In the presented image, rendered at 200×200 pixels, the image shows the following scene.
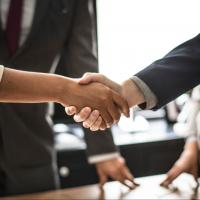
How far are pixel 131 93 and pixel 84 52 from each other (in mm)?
260

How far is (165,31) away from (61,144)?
3.07 ft

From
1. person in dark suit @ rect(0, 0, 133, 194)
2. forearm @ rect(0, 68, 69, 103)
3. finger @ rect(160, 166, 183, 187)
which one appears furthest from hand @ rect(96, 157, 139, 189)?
forearm @ rect(0, 68, 69, 103)

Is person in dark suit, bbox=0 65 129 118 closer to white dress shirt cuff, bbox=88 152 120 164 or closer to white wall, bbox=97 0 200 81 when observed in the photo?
white dress shirt cuff, bbox=88 152 120 164

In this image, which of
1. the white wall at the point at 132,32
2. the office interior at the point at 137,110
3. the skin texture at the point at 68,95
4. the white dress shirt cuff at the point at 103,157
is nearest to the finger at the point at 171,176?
the skin texture at the point at 68,95

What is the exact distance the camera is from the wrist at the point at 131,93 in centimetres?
120

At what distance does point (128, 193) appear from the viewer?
109 cm

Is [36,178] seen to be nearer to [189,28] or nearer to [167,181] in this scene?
[167,181]

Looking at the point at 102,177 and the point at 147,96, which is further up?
the point at 147,96

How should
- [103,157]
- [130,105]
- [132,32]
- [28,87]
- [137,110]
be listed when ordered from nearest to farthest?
[28,87] → [130,105] → [103,157] → [137,110] → [132,32]

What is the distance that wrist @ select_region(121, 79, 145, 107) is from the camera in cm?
120

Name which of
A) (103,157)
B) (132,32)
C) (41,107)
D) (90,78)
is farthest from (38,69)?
(132,32)

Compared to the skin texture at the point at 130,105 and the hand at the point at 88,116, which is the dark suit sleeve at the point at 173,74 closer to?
the skin texture at the point at 130,105

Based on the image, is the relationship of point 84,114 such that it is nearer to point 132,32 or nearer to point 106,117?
point 106,117

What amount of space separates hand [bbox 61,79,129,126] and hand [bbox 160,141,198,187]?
219mm
